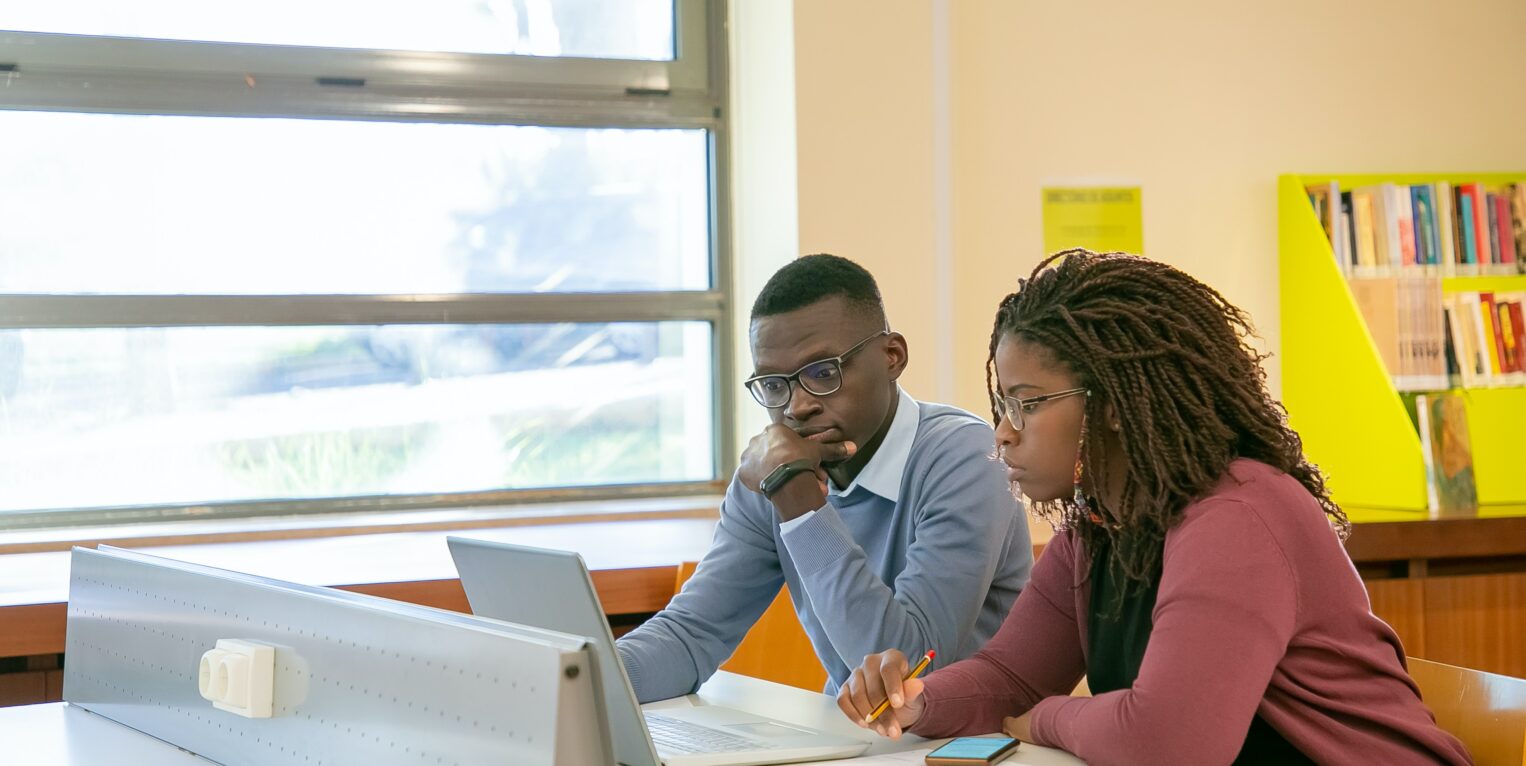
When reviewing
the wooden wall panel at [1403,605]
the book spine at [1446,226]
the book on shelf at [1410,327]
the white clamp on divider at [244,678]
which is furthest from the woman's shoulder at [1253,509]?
the book spine at [1446,226]

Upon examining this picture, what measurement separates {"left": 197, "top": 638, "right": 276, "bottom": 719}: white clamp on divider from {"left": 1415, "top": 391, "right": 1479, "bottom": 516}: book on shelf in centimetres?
280

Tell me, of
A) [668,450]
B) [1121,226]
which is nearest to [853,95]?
[1121,226]

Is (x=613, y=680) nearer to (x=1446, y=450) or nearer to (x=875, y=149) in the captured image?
(x=875, y=149)

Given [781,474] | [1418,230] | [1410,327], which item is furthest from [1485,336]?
[781,474]

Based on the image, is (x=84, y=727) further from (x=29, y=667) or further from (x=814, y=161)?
(x=814, y=161)

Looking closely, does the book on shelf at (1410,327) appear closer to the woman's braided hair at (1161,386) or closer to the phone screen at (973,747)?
the woman's braided hair at (1161,386)

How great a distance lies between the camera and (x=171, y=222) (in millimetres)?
3320

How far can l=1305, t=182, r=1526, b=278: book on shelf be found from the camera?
348 cm

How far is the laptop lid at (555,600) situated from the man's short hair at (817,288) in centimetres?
68

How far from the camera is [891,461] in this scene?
1948 mm

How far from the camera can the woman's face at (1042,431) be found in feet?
4.85

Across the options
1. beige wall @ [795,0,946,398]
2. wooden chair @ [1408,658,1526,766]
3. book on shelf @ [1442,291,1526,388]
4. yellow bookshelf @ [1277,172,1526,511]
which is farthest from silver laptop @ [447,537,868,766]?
book on shelf @ [1442,291,1526,388]

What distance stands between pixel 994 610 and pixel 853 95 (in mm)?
1607

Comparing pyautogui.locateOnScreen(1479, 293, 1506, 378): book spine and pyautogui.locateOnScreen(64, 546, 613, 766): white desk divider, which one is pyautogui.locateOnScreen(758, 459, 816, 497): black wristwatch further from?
pyautogui.locateOnScreen(1479, 293, 1506, 378): book spine
